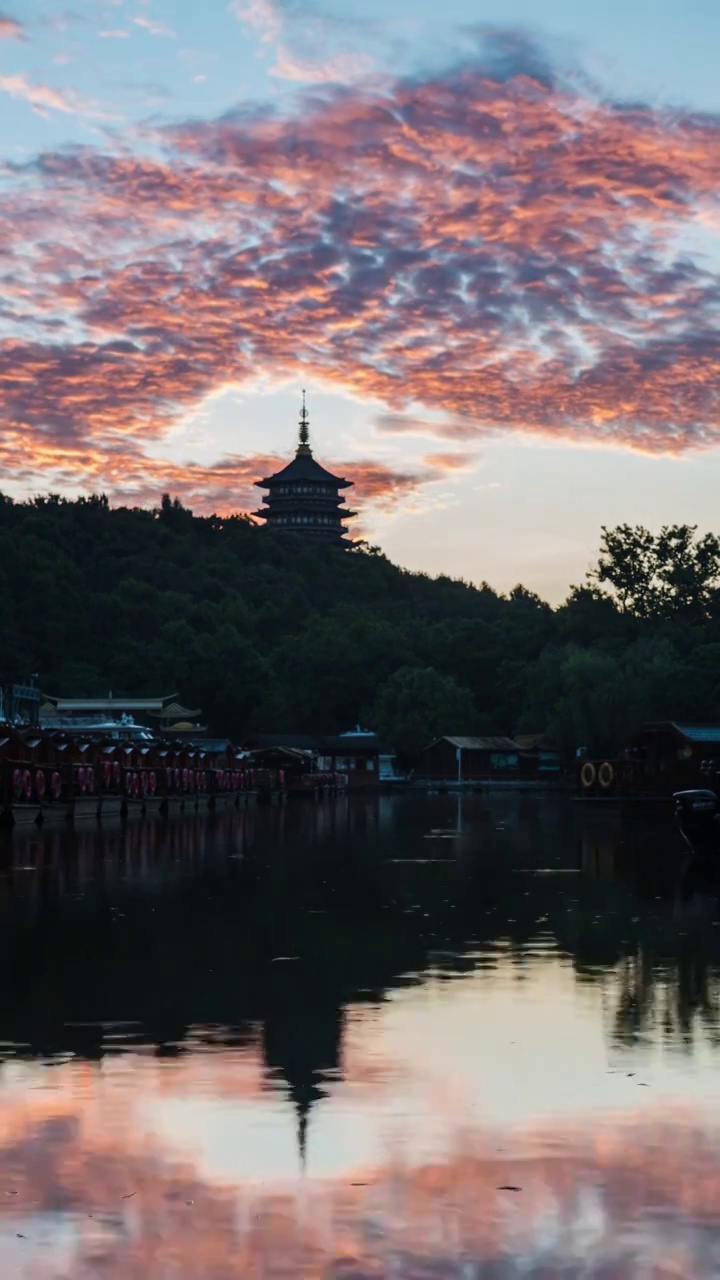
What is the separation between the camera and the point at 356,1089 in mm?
10953

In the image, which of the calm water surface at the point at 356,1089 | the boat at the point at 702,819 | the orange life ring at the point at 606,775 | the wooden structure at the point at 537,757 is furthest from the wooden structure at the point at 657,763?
the calm water surface at the point at 356,1089

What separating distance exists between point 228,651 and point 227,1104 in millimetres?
154395

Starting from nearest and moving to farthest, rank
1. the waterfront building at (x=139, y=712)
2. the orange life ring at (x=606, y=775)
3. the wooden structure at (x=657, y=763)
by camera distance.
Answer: the wooden structure at (x=657, y=763) → the orange life ring at (x=606, y=775) → the waterfront building at (x=139, y=712)

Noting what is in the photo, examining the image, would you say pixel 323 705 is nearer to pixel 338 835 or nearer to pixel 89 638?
pixel 89 638

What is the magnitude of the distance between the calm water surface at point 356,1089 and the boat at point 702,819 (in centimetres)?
1498

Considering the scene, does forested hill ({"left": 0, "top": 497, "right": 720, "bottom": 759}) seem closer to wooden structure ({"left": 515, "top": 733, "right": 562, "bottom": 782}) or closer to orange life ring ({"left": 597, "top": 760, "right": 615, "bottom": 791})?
wooden structure ({"left": 515, "top": 733, "right": 562, "bottom": 782})

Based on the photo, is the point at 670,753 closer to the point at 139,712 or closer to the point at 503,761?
the point at 503,761

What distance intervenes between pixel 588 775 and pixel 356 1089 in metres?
82.5

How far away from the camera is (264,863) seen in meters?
35.8

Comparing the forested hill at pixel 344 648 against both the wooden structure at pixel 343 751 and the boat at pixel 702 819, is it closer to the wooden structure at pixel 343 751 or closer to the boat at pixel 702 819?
the wooden structure at pixel 343 751

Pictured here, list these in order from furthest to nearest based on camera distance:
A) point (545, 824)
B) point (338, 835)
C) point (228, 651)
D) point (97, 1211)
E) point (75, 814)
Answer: point (228, 651), point (545, 824), point (75, 814), point (338, 835), point (97, 1211)

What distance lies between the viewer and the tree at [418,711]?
514ft

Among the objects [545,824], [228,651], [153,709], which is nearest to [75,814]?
[545,824]

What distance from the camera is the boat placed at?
40031mm
